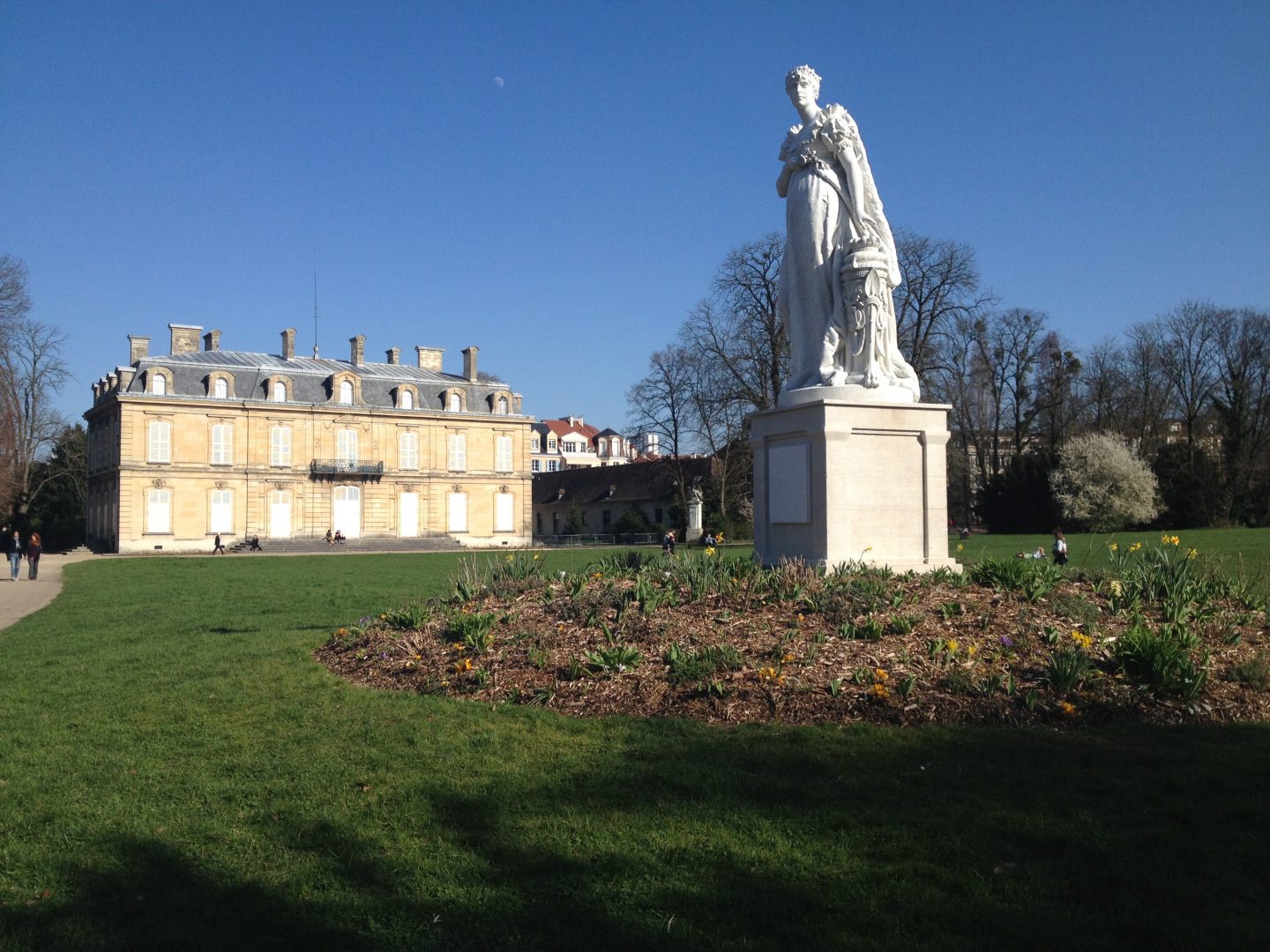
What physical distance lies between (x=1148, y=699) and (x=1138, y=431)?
5238 cm

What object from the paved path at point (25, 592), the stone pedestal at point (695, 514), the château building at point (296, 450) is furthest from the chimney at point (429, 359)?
the paved path at point (25, 592)

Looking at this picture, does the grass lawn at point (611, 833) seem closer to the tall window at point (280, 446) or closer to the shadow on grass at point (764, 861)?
the shadow on grass at point (764, 861)

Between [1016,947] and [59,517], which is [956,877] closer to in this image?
[1016,947]

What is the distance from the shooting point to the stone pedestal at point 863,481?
10.0 meters

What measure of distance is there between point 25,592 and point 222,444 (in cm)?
3605

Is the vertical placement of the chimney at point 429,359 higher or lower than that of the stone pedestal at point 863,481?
higher

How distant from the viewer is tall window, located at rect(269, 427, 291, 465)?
60125 mm

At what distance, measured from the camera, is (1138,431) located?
177ft

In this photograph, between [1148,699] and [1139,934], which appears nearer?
[1139,934]

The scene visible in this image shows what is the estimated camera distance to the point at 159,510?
57.1 metres

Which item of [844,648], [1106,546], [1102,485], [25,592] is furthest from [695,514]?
[844,648]

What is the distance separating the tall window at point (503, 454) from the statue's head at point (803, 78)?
184 feet

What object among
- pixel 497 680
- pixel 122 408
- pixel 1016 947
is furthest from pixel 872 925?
pixel 122 408

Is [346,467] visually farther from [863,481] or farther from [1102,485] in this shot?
[863,481]
